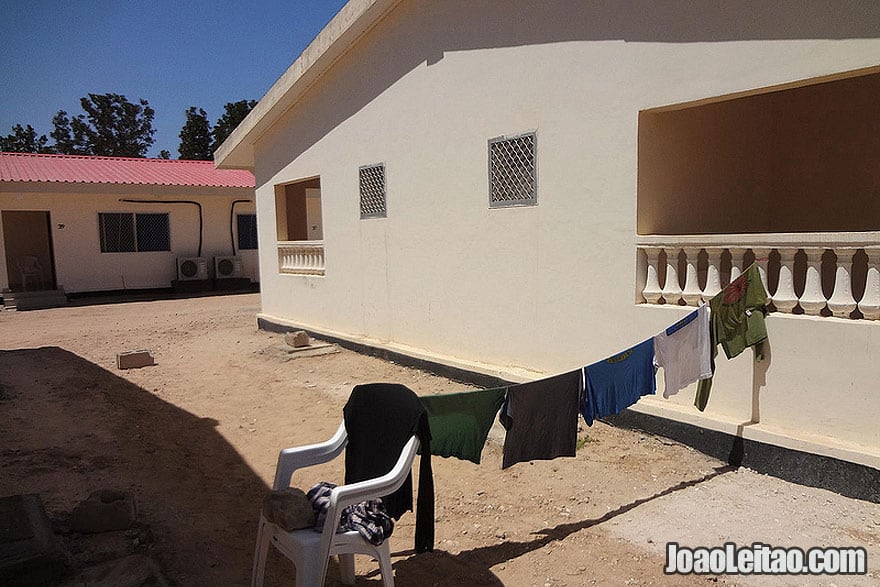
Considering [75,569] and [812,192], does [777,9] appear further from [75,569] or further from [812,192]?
[75,569]

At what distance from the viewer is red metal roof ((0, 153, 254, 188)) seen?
51.9 ft

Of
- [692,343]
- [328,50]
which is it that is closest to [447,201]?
[328,50]

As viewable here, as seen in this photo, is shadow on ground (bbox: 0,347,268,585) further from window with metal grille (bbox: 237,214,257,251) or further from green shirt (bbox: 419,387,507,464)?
window with metal grille (bbox: 237,214,257,251)

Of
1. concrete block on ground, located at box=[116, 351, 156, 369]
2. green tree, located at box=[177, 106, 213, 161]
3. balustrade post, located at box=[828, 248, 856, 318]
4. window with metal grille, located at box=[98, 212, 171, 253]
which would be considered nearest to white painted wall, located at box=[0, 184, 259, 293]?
window with metal grille, located at box=[98, 212, 171, 253]

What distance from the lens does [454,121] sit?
21.9ft

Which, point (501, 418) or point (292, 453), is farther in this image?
point (501, 418)

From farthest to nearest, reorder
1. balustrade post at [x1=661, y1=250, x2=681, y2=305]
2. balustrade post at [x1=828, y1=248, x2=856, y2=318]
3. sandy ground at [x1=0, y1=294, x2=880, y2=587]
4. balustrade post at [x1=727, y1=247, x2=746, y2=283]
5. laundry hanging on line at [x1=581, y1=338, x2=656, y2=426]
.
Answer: balustrade post at [x1=661, y1=250, x2=681, y2=305] → balustrade post at [x1=727, y1=247, x2=746, y2=283] → balustrade post at [x1=828, y1=248, x2=856, y2=318] → laundry hanging on line at [x1=581, y1=338, x2=656, y2=426] → sandy ground at [x1=0, y1=294, x2=880, y2=587]

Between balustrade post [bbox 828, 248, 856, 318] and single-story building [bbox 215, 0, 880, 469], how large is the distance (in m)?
0.02

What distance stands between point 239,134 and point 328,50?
343 centimetres

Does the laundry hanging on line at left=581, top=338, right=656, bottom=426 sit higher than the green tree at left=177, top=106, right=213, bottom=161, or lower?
lower

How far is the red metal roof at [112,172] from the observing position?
1582 cm

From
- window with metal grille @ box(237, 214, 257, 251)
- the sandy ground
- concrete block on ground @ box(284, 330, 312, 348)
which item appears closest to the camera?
the sandy ground

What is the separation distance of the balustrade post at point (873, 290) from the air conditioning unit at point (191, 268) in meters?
16.8

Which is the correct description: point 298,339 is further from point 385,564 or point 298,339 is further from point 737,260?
point 385,564
